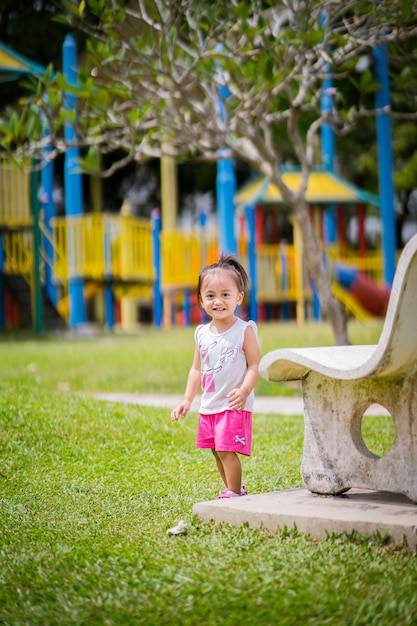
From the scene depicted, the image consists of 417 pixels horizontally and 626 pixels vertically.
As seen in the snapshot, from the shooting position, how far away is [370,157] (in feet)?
82.2

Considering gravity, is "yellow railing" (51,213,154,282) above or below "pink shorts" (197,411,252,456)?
above

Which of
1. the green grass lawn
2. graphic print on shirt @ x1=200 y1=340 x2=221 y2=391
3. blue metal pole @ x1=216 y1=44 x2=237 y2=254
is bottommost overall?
the green grass lawn

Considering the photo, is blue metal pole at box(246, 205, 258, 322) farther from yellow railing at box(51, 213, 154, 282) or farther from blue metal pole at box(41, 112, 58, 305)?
blue metal pole at box(41, 112, 58, 305)

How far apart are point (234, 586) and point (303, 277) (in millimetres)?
17444

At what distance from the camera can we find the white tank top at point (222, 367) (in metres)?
4.20

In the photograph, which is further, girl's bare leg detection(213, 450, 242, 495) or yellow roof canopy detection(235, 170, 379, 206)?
yellow roof canopy detection(235, 170, 379, 206)

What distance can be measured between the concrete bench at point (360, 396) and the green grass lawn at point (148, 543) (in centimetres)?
48

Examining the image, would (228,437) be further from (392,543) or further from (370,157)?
(370,157)

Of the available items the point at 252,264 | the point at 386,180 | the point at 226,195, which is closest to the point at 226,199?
the point at 226,195

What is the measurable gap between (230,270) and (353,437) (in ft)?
2.97

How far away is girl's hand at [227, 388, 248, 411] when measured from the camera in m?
4.09

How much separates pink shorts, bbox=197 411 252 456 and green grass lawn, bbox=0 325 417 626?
1.05ft

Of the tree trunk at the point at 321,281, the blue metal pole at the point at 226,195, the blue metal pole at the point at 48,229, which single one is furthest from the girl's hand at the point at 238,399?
the blue metal pole at the point at 48,229

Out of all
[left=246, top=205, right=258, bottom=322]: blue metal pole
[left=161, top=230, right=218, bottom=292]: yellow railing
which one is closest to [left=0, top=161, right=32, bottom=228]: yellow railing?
[left=161, top=230, right=218, bottom=292]: yellow railing
